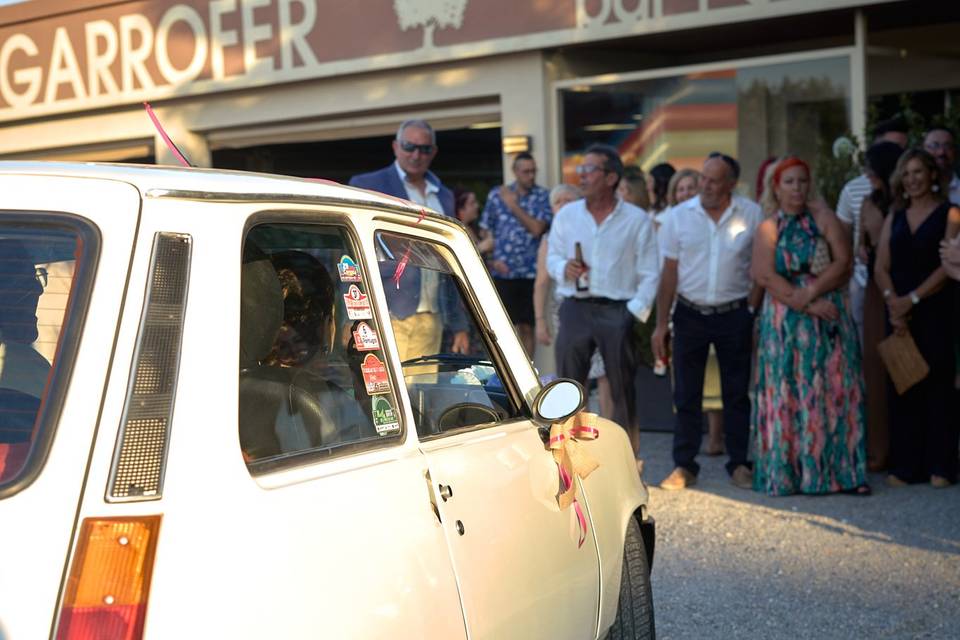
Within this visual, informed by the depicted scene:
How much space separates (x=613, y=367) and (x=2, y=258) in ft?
19.4

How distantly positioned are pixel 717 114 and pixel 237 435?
416 inches

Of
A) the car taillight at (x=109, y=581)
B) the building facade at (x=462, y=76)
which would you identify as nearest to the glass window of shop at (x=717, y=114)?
the building facade at (x=462, y=76)

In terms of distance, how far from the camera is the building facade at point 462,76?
11.9 m

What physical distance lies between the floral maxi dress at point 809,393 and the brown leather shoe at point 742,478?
20 centimetres

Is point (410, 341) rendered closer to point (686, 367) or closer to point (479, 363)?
point (479, 363)

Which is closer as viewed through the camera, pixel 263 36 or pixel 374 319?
pixel 374 319

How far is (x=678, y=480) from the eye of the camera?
822 centimetres

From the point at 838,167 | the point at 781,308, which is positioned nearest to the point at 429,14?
the point at 838,167

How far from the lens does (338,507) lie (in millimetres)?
2541

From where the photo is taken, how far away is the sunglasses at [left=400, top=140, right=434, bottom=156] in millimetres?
7137

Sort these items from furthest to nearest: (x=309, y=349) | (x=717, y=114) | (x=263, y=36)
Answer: (x=263, y=36), (x=717, y=114), (x=309, y=349)

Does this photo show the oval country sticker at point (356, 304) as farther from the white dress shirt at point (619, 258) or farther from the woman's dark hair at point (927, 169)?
the woman's dark hair at point (927, 169)

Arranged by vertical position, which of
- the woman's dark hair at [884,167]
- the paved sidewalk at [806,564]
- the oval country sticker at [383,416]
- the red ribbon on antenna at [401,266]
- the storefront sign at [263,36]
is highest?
the storefront sign at [263,36]

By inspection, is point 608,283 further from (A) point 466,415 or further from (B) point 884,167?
(A) point 466,415
